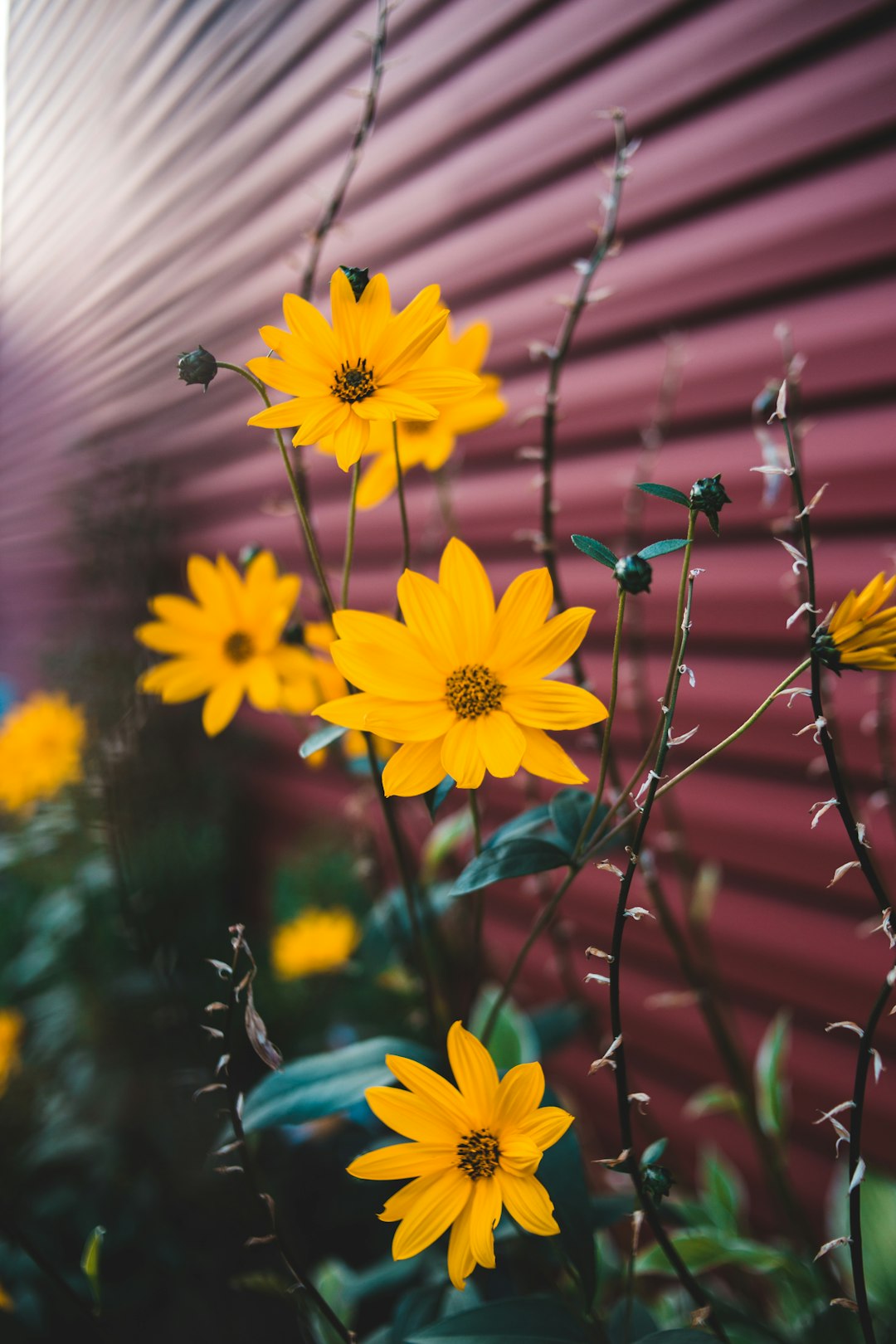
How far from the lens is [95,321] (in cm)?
173

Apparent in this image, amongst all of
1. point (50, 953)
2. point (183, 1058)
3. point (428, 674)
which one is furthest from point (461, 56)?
point (50, 953)

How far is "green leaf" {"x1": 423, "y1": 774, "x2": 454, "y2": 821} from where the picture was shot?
38cm

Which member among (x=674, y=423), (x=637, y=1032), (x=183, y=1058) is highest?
(x=674, y=423)

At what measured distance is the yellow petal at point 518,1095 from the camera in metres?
0.33

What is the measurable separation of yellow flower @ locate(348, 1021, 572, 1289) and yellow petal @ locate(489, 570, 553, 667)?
0.16m

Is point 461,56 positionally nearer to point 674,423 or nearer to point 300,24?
point 300,24

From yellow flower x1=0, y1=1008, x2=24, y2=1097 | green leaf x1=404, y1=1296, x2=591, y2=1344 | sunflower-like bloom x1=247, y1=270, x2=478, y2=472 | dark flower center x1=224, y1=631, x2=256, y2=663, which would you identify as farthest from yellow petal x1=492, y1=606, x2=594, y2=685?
yellow flower x1=0, y1=1008, x2=24, y2=1097

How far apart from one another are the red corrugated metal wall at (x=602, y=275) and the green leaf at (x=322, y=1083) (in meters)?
0.48

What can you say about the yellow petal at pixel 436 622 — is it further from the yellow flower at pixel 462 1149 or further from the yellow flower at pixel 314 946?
the yellow flower at pixel 314 946

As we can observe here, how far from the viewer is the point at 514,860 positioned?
1.25 feet

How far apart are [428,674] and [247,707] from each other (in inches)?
89.7

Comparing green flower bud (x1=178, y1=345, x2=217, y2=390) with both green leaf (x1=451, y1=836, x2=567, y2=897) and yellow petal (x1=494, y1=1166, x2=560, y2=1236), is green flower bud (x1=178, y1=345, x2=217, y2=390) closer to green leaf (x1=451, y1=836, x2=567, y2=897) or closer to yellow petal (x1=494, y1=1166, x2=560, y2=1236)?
green leaf (x1=451, y1=836, x2=567, y2=897)

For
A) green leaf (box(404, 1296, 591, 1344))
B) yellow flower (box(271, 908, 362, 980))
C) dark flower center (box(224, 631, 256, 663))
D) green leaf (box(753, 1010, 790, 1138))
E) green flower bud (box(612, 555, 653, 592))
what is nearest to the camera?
green flower bud (box(612, 555, 653, 592))

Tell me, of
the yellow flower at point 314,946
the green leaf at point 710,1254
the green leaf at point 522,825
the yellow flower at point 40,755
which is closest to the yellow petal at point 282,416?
the green leaf at point 522,825
